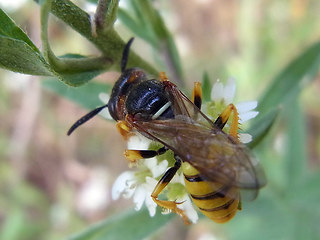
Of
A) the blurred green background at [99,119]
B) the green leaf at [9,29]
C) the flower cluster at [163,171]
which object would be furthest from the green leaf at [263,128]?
the blurred green background at [99,119]

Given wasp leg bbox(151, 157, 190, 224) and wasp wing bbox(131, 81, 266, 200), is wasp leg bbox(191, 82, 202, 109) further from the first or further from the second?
wasp leg bbox(151, 157, 190, 224)

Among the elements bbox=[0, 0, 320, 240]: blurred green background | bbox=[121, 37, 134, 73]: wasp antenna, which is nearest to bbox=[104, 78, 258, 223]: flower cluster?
bbox=[121, 37, 134, 73]: wasp antenna

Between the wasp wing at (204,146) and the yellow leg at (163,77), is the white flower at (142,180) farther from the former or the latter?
the yellow leg at (163,77)

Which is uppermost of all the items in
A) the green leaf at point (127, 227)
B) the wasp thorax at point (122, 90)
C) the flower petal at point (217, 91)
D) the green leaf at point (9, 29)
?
the green leaf at point (9, 29)

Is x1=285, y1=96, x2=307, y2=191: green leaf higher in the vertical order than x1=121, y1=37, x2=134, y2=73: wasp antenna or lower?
lower

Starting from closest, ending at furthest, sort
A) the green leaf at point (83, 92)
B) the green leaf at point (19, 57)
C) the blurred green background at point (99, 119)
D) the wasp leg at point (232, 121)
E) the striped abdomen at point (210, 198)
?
the green leaf at point (19, 57) < the striped abdomen at point (210, 198) < the wasp leg at point (232, 121) < the green leaf at point (83, 92) < the blurred green background at point (99, 119)

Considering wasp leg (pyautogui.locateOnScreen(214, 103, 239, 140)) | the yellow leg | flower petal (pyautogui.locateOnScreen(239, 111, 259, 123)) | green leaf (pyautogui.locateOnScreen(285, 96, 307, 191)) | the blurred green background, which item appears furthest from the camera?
the blurred green background

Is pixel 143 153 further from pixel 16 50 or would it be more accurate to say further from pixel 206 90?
pixel 16 50
